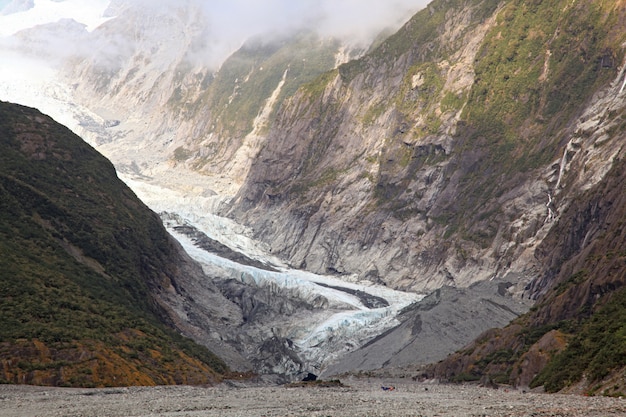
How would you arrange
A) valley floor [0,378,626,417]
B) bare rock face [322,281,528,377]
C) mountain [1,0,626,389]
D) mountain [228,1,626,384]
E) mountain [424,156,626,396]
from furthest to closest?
1. mountain [228,1,626,384]
2. mountain [1,0,626,389]
3. bare rock face [322,281,528,377]
4. mountain [424,156,626,396]
5. valley floor [0,378,626,417]

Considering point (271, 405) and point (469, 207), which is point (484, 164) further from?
point (271, 405)

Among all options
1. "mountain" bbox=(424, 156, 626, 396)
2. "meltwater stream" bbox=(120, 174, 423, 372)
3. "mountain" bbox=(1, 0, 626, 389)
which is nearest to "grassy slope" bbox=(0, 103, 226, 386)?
"mountain" bbox=(1, 0, 626, 389)

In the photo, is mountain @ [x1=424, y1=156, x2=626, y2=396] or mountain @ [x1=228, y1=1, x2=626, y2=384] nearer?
mountain @ [x1=424, y1=156, x2=626, y2=396]

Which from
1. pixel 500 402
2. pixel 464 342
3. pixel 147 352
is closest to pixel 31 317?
pixel 147 352

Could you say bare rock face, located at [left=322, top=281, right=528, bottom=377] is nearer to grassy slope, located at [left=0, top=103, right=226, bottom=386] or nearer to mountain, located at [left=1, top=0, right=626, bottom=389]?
mountain, located at [left=1, top=0, right=626, bottom=389]

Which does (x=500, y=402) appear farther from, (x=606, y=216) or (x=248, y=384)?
(x=606, y=216)

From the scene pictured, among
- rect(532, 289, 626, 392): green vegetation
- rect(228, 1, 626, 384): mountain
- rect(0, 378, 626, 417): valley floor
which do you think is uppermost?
rect(228, 1, 626, 384): mountain
